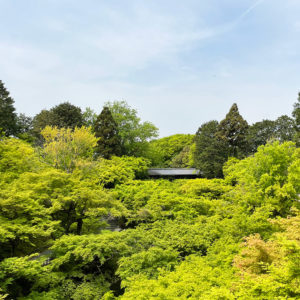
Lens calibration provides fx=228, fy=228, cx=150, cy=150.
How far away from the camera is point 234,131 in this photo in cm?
2309

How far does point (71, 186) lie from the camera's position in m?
10.8

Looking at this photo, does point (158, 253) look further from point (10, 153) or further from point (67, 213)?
point (10, 153)

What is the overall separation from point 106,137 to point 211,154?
34.9ft

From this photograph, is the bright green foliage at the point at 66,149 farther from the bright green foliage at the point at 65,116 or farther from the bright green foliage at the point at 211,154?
the bright green foliage at the point at 211,154

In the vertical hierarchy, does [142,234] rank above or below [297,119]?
below

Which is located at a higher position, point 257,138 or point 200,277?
point 257,138

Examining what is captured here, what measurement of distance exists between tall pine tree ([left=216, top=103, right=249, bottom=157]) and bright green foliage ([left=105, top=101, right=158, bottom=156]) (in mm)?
8744

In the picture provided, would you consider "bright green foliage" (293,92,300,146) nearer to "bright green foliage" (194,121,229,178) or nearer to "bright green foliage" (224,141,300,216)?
"bright green foliage" (194,121,229,178)

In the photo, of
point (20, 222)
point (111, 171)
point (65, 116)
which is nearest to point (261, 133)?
point (111, 171)

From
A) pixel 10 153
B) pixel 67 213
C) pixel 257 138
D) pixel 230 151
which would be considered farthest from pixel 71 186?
pixel 257 138

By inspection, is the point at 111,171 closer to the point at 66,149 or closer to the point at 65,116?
the point at 66,149

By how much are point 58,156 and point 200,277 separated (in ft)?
38.9

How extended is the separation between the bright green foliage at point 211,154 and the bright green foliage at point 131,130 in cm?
685

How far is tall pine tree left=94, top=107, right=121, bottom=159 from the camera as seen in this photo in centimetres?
2266
